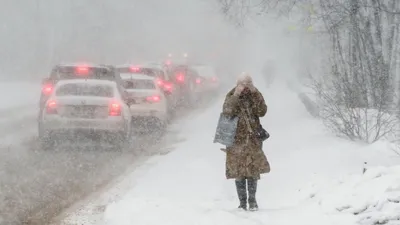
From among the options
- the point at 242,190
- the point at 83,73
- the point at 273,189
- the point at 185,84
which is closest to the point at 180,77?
the point at 185,84

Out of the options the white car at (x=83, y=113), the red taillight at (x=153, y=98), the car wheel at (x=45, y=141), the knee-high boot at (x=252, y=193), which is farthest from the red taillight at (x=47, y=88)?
the knee-high boot at (x=252, y=193)

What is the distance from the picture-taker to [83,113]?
12.2 metres

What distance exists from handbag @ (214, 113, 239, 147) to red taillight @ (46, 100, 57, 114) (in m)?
5.47

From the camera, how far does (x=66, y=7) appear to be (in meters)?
58.5

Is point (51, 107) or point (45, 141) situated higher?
point (51, 107)

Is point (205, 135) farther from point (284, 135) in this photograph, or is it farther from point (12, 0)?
point (12, 0)

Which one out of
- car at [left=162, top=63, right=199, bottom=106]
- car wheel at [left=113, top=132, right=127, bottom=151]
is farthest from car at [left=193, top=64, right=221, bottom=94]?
car wheel at [left=113, top=132, right=127, bottom=151]

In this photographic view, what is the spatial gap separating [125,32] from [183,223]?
198ft

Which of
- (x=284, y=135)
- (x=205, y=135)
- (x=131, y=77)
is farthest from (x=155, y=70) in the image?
(x=284, y=135)

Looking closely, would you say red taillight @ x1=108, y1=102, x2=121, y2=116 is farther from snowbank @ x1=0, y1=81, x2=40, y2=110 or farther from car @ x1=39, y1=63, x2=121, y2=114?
snowbank @ x1=0, y1=81, x2=40, y2=110

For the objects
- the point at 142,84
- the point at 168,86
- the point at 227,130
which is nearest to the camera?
the point at 227,130

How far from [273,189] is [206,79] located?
2344 cm

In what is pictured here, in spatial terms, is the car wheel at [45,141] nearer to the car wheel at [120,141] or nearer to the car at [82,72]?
the car wheel at [120,141]

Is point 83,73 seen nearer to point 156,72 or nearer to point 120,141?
point 120,141
